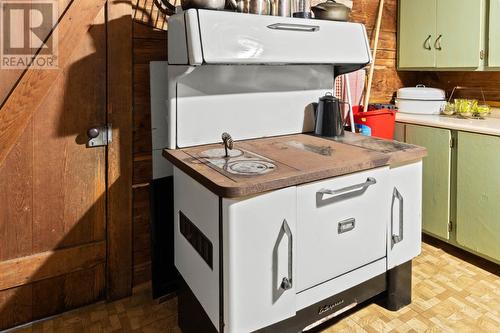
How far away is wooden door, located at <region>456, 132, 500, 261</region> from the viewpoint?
2201mm

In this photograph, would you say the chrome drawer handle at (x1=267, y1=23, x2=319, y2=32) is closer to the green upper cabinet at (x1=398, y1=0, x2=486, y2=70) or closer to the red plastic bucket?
the red plastic bucket

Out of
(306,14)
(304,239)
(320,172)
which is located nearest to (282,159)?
(320,172)

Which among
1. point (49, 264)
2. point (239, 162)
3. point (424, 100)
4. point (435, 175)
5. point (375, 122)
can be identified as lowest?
point (49, 264)

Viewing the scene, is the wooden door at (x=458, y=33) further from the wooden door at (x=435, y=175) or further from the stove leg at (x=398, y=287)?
the stove leg at (x=398, y=287)

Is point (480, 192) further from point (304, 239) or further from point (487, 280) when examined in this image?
point (304, 239)

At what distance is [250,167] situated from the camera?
1399 millimetres

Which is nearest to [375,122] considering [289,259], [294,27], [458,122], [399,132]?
[399,132]

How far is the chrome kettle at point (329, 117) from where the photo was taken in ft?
6.41

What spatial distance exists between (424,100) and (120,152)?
226cm

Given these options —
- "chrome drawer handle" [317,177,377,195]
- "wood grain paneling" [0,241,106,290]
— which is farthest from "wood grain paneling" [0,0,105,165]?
"chrome drawer handle" [317,177,377,195]

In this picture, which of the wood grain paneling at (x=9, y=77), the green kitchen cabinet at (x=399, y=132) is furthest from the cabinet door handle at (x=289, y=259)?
the green kitchen cabinet at (x=399, y=132)

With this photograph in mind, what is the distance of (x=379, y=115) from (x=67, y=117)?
1818 mm

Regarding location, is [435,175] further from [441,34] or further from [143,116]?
[143,116]

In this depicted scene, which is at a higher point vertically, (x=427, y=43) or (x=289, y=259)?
(x=427, y=43)
